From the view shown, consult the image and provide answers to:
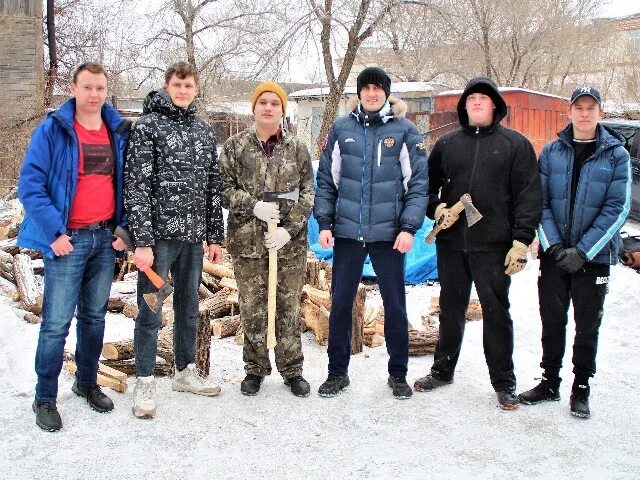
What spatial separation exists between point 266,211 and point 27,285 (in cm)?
351

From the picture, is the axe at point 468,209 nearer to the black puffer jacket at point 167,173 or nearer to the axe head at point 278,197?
the axe head at point 278,197

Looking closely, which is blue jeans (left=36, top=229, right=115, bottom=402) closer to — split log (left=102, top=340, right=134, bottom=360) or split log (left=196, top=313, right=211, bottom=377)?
split log (left=102, top=340, right=134, bottom=360)

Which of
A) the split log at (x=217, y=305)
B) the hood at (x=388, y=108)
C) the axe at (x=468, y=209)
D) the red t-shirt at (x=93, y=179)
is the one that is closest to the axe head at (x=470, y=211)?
the axe at (x=468, y=209)

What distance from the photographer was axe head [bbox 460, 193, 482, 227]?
3820mm

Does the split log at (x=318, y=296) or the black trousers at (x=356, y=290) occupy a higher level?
the black trousers at (x=356, y=290)

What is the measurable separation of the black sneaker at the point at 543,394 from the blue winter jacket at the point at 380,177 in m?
1.33

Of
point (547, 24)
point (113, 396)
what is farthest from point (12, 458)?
point (547, 24)

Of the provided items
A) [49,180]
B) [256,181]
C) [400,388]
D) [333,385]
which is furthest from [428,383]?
[49,180]

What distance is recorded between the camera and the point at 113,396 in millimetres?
3936

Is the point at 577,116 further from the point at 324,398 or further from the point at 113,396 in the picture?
the point at 113,396

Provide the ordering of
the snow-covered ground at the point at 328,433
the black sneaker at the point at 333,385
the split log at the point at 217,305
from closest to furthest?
the snow-covered ground at the point at 328,433, the black sneaker at the point at 333,385, the split log at the point at 217,305

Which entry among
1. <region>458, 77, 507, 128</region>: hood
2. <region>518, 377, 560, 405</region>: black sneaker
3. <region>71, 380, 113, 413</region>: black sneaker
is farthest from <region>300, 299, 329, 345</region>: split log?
<region>458, 77, 507, 128</region>: hood

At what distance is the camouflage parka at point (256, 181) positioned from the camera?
153 inches

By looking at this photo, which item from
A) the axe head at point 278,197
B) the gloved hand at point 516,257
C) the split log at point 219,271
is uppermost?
the axe head at point 278,197
